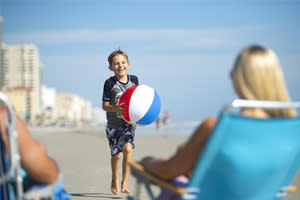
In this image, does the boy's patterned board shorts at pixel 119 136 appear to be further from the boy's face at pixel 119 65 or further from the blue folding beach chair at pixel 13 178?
the blue folding beach chair at pixel 13 178

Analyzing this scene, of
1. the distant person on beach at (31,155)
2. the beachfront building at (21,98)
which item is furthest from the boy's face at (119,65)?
the beachfront building at (21,98)

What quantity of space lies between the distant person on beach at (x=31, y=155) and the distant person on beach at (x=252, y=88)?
2.21 feet

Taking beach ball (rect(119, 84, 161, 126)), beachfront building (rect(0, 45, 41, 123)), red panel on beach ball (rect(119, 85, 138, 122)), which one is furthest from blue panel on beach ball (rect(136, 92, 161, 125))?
beachfront building (rect(0, 45, 41, 123))

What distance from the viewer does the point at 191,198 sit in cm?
233

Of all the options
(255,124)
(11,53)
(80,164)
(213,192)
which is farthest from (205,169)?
(11,53)

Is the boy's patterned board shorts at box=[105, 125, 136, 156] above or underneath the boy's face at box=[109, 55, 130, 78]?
underneath

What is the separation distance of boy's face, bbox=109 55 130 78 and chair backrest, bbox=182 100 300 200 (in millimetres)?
3354

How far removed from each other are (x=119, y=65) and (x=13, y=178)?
3.30 m

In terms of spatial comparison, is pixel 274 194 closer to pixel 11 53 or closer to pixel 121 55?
pixel 121 55

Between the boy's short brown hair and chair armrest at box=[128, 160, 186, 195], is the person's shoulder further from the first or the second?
chair armrest at box=[128, 160, 186, 195]

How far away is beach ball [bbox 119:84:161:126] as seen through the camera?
206 inches

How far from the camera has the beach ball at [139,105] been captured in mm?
5238

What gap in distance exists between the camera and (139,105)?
5273 mm

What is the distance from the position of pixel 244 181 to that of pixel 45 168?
3.40ft
